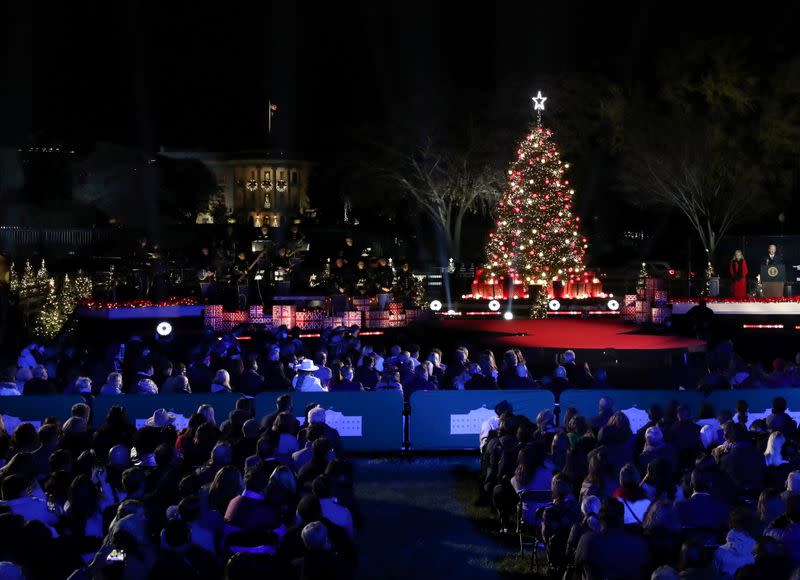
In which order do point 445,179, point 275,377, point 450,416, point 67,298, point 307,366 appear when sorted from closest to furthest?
point 450,416 < point 275,377 < point 307,366 < point 67,298 < point 445,179

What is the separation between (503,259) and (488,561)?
997 inches

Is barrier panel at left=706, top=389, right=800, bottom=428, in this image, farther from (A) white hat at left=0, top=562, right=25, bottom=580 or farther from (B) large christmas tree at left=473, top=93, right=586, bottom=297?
(B) large christmas tree at left=473, top=93, right=586, bottom=297

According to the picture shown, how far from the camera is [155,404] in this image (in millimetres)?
14047

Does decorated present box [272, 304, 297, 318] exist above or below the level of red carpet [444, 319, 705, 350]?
above

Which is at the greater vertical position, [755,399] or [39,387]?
[39,387]

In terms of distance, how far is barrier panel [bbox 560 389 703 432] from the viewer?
14.2 m

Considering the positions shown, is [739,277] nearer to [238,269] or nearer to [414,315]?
[414,315]

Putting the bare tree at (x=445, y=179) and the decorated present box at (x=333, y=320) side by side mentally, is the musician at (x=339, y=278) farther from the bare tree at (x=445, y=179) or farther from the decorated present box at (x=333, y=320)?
the bare tree at (x=445, y=179)

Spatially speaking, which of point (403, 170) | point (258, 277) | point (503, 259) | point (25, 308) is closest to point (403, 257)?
point (403, 170)

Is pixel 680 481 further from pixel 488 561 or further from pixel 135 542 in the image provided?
pixel 135 542

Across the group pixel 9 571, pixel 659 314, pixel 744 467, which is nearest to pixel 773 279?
pixel 659 314

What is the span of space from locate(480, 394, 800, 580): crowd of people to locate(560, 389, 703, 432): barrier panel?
1.89 metres

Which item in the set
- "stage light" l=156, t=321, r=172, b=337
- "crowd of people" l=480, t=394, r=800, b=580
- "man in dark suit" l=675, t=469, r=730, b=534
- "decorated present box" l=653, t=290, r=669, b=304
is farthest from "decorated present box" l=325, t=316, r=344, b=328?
"man in dark suit" l=675, t=469, r=730, b=534

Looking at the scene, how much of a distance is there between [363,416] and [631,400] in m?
3.75
